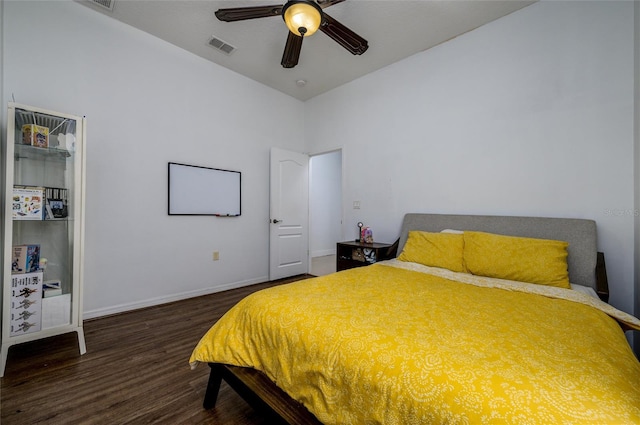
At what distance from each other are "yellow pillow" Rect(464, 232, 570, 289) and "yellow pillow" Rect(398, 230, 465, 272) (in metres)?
0.08

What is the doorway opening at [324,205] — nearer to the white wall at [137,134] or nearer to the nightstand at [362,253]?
the white wall at [137,134]

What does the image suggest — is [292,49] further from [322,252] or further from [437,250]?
[322,252]

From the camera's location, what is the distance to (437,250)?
7.80 feet

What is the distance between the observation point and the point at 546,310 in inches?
52.5

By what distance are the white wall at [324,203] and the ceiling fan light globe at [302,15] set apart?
4209 mm

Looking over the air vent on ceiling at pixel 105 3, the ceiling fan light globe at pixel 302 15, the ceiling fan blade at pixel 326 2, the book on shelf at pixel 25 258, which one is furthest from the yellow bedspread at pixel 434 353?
the air vent on ceiling at pixel 105 3

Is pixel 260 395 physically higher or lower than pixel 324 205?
lower

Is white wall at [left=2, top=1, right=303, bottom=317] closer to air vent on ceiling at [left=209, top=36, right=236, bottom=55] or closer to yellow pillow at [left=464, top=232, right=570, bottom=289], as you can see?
air vent on ceiling at [left=209, top=36, right=236, bottom=55]

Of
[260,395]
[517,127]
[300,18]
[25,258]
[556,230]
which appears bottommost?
[260,395]

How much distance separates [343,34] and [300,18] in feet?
1.58

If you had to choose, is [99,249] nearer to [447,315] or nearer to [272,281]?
[272,281]

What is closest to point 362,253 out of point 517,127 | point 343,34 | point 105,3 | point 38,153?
point 517,127

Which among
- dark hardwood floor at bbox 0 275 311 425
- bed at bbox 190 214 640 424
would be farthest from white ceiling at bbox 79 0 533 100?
dark hardwood floor at bbox 0 275 311 425

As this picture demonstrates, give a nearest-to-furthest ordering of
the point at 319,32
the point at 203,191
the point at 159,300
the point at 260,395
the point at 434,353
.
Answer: the point at 434,353 → the point at 260,395 → the point at 319,32 → the point at 159,300 → the point at 203,191
